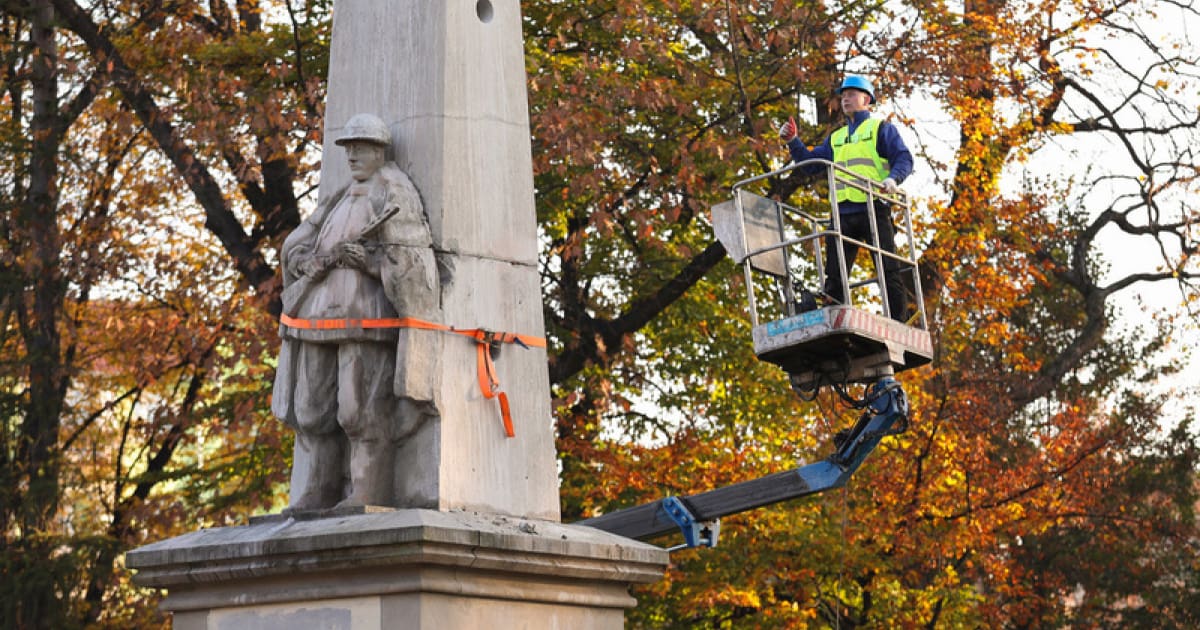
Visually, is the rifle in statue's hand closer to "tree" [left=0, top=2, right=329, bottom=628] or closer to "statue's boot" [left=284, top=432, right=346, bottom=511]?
"statue's boot" [left=284, top=432, right=346, bottom=511]

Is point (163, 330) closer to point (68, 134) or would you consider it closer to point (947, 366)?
point (68, 134)

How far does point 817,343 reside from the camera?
972 centimetres

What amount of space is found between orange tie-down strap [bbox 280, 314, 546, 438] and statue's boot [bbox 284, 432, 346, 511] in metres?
0.46

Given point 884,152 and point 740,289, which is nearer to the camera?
point 884,152

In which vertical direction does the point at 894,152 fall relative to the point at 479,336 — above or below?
above

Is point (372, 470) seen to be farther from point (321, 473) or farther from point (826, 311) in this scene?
point (826, 311)

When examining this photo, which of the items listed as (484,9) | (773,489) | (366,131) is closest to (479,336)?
(366,131)

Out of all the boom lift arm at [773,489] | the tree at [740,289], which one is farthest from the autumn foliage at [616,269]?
the boom lift arm at [773,489]

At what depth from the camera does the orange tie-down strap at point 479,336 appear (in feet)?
22.7

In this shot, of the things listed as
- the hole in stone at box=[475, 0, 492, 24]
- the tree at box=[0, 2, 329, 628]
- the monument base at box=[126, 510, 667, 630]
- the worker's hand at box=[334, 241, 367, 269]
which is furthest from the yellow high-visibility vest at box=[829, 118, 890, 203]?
the tree at box=[0, 2, 329, 628]

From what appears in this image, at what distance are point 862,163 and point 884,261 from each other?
637mm

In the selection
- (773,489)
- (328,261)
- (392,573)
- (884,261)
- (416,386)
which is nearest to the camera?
(392,573)

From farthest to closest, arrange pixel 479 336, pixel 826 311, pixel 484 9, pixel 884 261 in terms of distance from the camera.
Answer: pixel 884 261 → pixel 826 311 → pixel 484 9 → pixel 479 336

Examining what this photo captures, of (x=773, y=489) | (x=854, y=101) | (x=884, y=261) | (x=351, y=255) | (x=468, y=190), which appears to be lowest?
(x=773, y=489)
